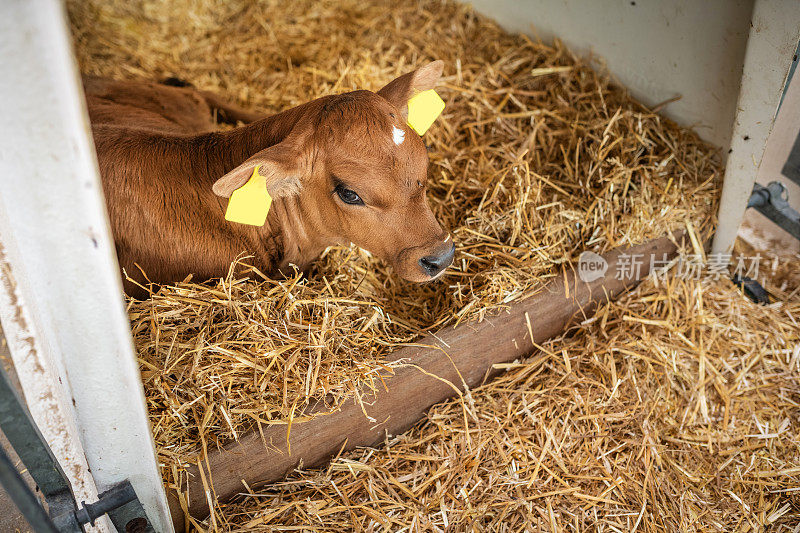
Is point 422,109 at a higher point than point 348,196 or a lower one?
higher

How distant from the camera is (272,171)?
2.38 metres

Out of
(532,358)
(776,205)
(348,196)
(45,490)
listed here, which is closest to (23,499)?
(45,490)

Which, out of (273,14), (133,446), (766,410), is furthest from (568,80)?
(133,446)

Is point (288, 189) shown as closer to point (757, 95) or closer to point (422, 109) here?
point (422, 109)

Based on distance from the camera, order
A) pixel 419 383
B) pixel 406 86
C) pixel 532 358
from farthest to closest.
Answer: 1. pixel 532 358
2. pixel 406 86
3. pixel 419 383

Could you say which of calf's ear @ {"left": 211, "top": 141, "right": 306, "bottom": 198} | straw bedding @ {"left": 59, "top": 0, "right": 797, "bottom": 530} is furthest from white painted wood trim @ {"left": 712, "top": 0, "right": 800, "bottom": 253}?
Answer: calf's ear @ {"left": 211, "top": 141, "right": 306, "bottom": 198}

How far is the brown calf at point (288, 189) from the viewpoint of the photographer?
246 centimetres

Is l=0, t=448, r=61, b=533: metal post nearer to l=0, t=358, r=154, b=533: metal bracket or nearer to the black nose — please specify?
l=0, t=358, r=154, b=533: metal bracket

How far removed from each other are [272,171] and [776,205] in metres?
3.22

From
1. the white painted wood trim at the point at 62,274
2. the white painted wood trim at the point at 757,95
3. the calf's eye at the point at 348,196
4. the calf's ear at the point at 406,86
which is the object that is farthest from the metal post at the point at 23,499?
the white painted wood trim at the point at 757,95

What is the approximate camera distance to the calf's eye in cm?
253

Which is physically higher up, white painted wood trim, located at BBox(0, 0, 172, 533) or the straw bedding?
white painted wood trim, located at BBox(0, 0, 172, 533)

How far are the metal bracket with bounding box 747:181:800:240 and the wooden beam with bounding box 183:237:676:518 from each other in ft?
3.25

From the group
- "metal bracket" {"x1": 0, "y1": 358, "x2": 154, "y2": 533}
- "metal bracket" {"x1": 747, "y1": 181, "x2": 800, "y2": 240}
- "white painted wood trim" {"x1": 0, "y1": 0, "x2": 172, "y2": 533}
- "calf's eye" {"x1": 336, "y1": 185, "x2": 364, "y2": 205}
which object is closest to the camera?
"white painted wood trim" {"x1": 0, "y1": 0, "x2": 172, "y2": 533}
